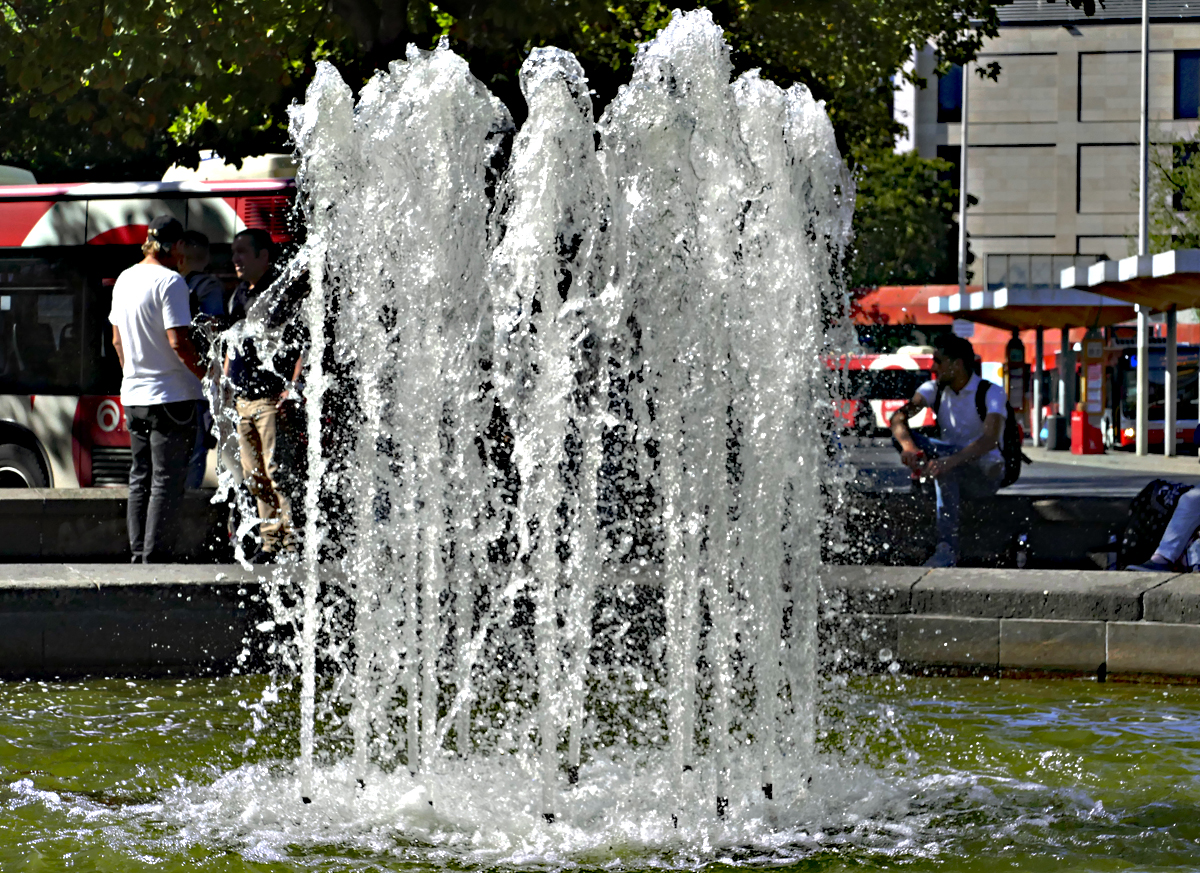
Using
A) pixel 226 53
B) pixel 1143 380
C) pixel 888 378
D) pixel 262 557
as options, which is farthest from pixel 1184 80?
pixel 262 557

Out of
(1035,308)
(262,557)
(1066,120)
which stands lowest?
(262,557)

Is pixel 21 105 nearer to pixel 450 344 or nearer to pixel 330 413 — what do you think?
pixel 330 413

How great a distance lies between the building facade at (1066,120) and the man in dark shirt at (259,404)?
45.9 metres

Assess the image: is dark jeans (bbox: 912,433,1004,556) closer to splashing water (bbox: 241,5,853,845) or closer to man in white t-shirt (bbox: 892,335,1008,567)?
man in white t-shirt (bbox: 892,335,1008,567)

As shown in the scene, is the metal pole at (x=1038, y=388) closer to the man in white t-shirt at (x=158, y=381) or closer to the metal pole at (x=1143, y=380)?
the metal pole at (x=1143, y=380)

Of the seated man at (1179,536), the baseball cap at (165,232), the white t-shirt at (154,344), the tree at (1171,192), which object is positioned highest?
the tree at (1171,192)

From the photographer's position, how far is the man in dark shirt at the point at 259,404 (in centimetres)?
864

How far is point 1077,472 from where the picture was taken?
2472 centimetres

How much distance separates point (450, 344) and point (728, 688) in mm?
1443

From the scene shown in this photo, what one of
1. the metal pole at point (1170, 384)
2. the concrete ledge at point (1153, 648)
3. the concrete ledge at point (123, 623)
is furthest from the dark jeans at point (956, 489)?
the metal pole at point (1170, 384)

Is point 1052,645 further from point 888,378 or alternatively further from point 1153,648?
point 888,378

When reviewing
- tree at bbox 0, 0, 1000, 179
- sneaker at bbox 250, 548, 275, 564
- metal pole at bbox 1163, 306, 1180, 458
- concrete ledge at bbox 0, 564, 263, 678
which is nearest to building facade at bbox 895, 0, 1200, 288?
metal pole at bbox 1163, 306, 1180, 458

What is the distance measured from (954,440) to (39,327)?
316 inches

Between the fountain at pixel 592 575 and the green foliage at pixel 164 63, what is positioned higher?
the green foliage at pixel 164 63
